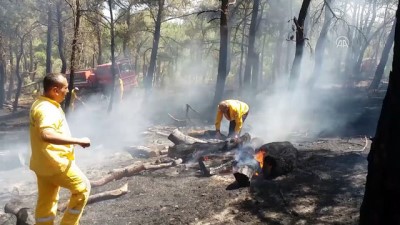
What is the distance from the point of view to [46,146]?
3.71 metres

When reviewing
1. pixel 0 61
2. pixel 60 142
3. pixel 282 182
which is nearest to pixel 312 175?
pixel 282 182

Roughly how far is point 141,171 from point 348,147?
19.2 ft

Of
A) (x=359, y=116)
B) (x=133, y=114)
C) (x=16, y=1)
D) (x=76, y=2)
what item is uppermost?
(x=16, y=1)

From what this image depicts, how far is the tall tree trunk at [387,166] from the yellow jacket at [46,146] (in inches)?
119

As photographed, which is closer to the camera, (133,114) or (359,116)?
(359,116)

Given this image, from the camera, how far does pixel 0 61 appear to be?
22.7m

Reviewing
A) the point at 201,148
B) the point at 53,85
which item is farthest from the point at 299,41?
the point at 53,85

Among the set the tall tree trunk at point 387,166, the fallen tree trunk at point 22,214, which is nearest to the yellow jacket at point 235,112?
the fallen tree trunk at point 22,214

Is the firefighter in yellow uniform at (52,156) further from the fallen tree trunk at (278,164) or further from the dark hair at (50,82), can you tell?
the fallen tree trunk at (278,164)

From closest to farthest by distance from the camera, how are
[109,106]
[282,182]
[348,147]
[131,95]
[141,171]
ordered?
A: [282,182]
[141,171]
[348,147]
[109,106]
[131,95]

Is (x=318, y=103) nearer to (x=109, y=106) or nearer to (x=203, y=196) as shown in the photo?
(x=109, y=106)

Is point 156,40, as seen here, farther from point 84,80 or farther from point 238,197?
point 238,197

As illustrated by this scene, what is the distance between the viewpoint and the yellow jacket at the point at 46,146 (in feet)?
12.1

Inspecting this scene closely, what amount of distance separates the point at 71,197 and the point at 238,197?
2941mm
